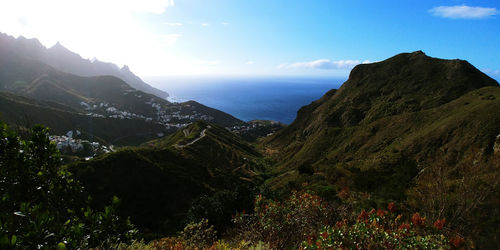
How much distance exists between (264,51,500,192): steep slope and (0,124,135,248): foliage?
23679 millimetres

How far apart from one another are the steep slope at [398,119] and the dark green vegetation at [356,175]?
35 centimetres

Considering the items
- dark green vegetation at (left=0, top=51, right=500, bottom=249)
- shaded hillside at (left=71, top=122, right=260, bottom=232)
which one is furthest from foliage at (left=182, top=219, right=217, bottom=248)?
shaded hillside at (left=71, top=122, right=260, bottom=232)

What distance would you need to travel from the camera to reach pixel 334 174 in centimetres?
2728

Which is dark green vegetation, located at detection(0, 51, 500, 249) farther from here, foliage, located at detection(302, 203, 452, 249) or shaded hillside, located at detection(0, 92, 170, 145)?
shaded hillside, located at detection(0, 92, 170, 145)

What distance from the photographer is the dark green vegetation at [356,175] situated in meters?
8.25

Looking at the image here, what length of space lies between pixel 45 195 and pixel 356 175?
2702 cm

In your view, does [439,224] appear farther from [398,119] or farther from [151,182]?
[398,119]

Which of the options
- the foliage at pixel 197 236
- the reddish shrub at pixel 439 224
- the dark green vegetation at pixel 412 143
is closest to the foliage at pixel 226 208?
the foliage at pixel 197 236

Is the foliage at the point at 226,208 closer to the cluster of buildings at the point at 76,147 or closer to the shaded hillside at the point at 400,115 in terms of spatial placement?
the shaded hillside at the point at 400,115

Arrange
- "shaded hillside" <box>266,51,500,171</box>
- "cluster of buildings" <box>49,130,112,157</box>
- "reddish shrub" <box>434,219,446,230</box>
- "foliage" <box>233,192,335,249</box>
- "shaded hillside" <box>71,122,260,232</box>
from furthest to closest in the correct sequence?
1. "cluster of buildings" <box>49,130,112,157</box>
2. "shaded hillside" <box>71,122,260,232</box>
3. "shaded hillside" <box>266,51,500,171</box>
4. "foliage" <box>233,192,335,249</box>
5. "reddish shrub" <box>434,219,446,230</box>

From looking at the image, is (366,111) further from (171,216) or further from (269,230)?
(269,230)

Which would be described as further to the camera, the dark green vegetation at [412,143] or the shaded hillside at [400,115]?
the shaded hillside at [400,115]

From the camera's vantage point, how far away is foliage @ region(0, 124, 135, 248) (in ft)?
16.7

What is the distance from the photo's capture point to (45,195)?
6.44 metres
